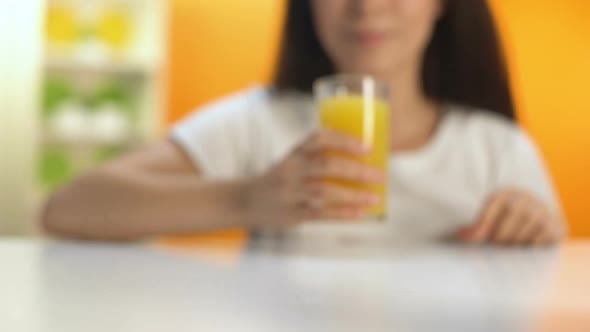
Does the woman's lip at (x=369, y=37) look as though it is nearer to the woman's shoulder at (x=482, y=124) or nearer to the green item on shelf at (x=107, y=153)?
the woman's shoulder at (x=482, y=124)

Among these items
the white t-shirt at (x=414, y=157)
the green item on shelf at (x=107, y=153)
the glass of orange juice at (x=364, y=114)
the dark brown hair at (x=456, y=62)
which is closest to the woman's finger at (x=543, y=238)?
the white t-shirt at (x=414, y=157)

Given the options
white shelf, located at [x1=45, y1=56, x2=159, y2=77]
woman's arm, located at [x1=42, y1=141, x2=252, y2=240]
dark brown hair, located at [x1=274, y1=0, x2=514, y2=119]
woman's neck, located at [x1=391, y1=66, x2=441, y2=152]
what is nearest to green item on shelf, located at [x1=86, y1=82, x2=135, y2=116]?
white shelf, located at [x1=45, y1=56, x2=159, y2=77]

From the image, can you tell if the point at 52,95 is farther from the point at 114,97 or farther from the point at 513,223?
the point at 513,223

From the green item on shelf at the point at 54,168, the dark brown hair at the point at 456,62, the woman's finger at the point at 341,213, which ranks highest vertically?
the dark brown hair at the point at 456,62

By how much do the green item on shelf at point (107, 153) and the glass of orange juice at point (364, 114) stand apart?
1.98m

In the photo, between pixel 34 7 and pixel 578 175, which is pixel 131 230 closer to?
pixel 34 7

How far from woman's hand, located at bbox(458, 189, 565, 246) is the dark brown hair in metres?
0.38

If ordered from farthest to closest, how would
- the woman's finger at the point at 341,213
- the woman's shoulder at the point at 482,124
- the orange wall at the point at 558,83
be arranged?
the orange wall at the point at 558,83, the woman's shoulder at the point at 482,124, the woman's finger at the point at 341,213

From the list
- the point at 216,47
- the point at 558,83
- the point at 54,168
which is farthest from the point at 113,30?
the point at 558,83

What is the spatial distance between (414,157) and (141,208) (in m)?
0.55

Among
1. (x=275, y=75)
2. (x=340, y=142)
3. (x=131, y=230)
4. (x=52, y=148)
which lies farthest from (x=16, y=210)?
(x=340, y=142)

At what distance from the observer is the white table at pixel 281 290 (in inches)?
16.0

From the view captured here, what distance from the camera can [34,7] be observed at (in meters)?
2.56

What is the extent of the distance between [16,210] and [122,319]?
7.84ft
